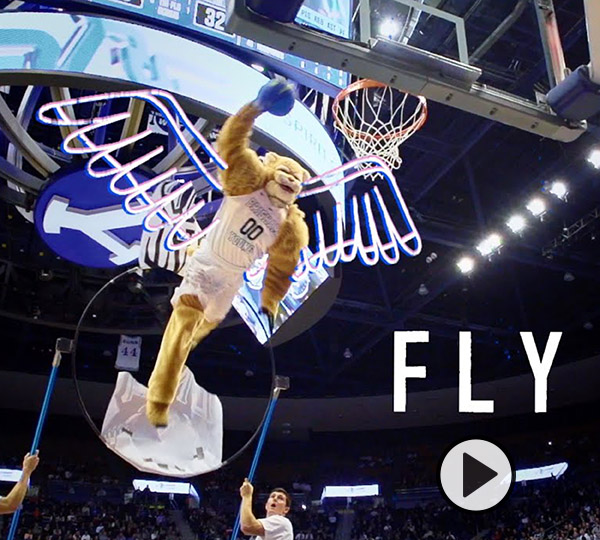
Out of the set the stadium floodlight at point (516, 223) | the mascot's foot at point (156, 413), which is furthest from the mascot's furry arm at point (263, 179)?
the stadium floodlight at point (516, 223)

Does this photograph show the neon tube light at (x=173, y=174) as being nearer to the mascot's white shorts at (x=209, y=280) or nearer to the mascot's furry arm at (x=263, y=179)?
the mascot's furry arm at (x=263, y=179)

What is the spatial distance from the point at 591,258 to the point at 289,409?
36.3 ft

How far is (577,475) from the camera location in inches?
785

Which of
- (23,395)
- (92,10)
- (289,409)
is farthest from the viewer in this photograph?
(289,409)

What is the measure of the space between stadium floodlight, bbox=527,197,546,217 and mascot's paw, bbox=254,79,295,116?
804 cm

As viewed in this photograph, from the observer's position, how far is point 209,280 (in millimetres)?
5578

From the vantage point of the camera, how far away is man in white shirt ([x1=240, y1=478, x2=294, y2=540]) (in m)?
4.27

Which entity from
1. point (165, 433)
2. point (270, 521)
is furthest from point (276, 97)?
point (270, 521)

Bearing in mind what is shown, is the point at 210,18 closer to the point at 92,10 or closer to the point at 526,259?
the point at 92,10

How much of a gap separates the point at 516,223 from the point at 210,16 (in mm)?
7344

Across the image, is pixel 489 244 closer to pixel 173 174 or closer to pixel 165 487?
pixel 173 174

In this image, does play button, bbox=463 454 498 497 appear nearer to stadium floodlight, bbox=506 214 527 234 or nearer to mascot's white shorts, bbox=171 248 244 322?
mascot's white shorts, bbox=171 248 244 322

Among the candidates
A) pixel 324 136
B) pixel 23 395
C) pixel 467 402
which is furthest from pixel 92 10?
pixel 23 395

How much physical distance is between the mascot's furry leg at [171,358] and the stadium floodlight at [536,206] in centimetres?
Result: 811
